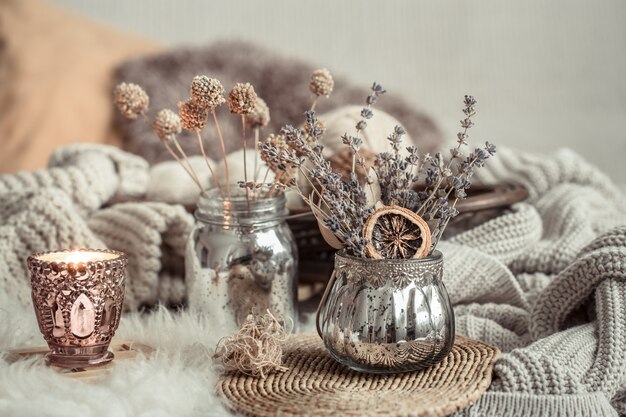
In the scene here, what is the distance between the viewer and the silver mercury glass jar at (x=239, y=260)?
2.94 feet

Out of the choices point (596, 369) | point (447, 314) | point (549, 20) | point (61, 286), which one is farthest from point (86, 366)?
point (549, 20)

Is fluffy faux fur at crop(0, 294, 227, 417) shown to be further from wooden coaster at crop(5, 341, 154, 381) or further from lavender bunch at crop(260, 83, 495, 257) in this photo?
lavender bunch at crop(260, 83, 495, 257)

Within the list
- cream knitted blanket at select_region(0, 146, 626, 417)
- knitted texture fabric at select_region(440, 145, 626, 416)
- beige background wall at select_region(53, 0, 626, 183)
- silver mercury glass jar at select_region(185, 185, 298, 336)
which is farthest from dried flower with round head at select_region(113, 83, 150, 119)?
beige background wall at select_region(53, 0, 626, 183)

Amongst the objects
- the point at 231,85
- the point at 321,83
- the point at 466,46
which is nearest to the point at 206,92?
the point at 321,83

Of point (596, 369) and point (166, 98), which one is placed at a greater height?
point (166, 98)

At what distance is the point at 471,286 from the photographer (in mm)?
982

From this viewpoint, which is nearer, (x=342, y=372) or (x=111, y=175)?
(x=342, y=372)

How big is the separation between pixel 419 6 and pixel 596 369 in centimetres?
176

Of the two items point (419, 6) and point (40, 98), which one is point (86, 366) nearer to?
point (40, 98)

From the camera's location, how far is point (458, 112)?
7.69ft

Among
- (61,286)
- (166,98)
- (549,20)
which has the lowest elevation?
(61,286)

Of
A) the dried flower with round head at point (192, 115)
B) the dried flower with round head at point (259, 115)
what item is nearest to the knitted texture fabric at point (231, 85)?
the dried flower with round head at point (259, 115)

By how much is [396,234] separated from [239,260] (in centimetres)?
23

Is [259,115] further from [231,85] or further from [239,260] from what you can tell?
[231,85]
